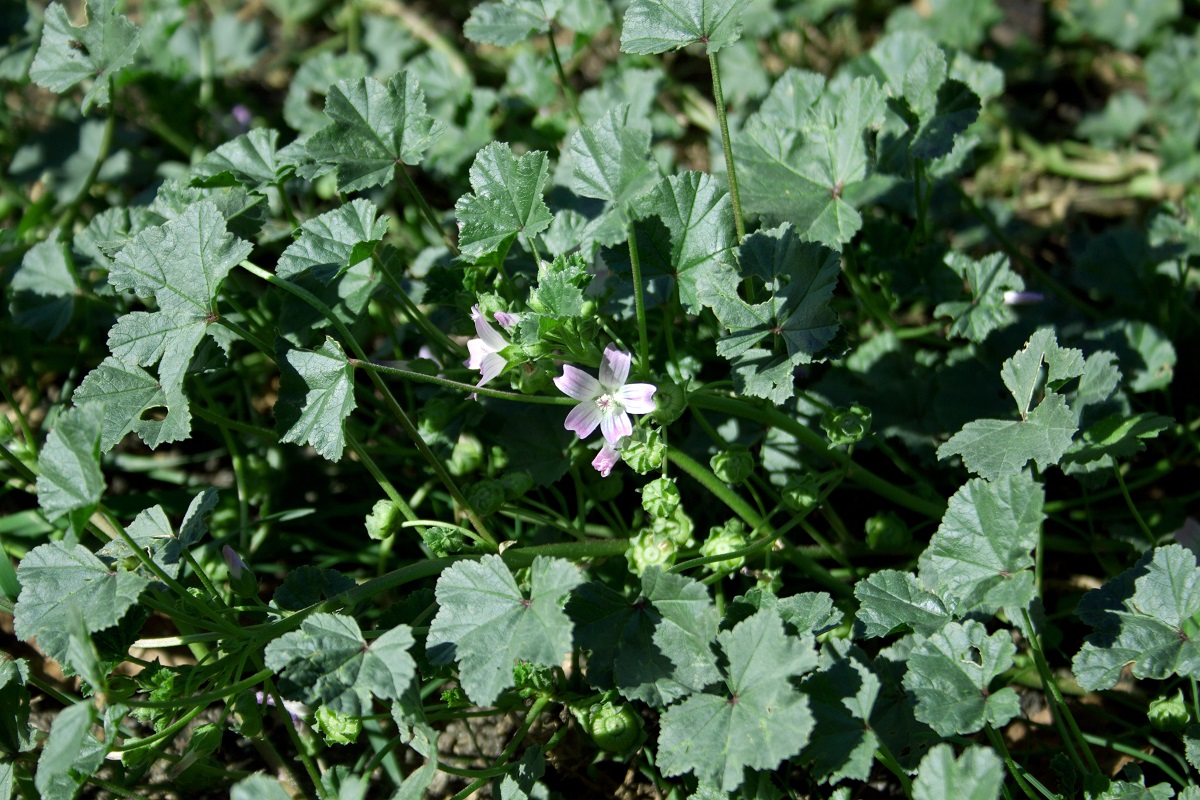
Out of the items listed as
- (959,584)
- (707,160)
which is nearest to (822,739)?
(959,584)

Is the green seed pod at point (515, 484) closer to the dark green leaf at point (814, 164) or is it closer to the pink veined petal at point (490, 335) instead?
the pink veined petal at point (490, 335)

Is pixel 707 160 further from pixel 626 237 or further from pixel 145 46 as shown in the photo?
pixel 145 46

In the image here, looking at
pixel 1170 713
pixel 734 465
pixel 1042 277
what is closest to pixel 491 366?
pixel 734 465

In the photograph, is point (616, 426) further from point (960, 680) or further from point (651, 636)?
point (960, 680)

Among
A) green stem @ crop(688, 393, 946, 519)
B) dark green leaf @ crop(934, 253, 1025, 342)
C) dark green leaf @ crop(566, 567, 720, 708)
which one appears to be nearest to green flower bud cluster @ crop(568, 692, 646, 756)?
dark green leaf @ crop(566, 567, 720, 708)

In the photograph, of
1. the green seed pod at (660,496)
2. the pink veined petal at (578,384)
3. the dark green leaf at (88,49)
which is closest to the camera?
the pink veined petal at (578,384)

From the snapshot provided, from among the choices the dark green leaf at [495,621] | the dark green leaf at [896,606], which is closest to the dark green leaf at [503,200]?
→ the dark green leaf at [495,621]

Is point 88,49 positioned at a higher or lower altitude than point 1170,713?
higher
